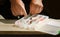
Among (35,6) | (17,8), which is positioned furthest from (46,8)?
(17,8)

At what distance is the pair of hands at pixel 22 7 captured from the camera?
104 cm

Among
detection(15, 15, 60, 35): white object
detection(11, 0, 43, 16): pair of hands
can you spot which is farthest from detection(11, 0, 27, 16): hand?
detection(15, 15, 60, 35): white object

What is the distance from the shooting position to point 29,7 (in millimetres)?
1118

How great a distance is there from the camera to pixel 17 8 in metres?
1.05

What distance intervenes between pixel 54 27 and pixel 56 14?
0.49 metres

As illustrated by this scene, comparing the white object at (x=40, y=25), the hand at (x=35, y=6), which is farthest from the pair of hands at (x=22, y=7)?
the white object at (x=40, y=25)

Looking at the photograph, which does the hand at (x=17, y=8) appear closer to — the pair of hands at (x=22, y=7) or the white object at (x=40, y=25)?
the pair of hands at (x=22, y=7)

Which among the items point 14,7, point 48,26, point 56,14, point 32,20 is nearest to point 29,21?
A: point 32,20

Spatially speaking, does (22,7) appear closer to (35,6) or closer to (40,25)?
(35,6)

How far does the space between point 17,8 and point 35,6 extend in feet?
0.43

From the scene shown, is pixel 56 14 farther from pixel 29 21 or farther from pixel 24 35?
pixel 24 35

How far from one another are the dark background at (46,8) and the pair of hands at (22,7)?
1.3 inches

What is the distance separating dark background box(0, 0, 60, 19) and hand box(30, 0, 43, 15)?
0.04m

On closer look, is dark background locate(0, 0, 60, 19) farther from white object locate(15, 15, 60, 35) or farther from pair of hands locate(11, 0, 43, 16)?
white object locate(15, 15, 60, 35)
